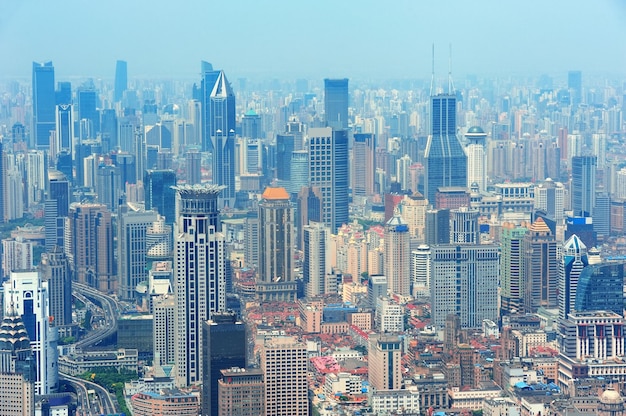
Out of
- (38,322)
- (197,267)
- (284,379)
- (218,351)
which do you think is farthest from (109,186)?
(284,379)

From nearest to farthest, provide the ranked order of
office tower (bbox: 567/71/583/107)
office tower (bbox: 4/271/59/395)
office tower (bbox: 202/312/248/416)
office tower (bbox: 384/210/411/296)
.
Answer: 1. office tower (bbox: 202/312/248/416)
2. office tower (bbox: 4/271/59/395)
3. office tower (bbox: 384/210/411/296)
4. office tower (bbox: 567/71/583/107)

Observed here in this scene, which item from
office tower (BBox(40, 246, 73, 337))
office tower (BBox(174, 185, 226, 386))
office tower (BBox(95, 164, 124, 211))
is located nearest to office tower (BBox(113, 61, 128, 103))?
office tower (BBox(95, 164, 124, 211))

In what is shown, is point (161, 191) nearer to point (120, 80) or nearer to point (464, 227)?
point (120, 80)

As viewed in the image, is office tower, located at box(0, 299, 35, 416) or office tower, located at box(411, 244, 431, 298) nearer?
office tower, located at box(0, 299, 35, 416)

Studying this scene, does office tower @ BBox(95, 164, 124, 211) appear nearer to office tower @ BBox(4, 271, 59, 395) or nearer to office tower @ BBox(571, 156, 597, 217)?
office tower @ BBox(571, 156, 597, 217)

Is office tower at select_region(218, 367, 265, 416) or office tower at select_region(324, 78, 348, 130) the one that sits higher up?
office tower at select_region(324, 78, 348, 130)

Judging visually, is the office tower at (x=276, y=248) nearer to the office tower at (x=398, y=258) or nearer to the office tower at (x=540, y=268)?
the office tower at (x=398, y=258)

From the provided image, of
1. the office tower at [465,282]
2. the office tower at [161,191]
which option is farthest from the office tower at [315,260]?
the office tower at [161,191]
